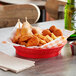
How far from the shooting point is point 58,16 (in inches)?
124

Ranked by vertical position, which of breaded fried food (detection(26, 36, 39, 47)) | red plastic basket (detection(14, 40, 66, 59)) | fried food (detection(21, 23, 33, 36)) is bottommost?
red plastic basket (detection(14, 40, 66, 59))

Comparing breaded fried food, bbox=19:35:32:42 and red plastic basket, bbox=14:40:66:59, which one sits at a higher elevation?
breaded fried food, bbox=19:35:32:42

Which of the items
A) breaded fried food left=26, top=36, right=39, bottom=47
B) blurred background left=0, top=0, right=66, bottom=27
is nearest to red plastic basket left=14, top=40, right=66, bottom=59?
breaded fried food left=26, top=36, right=39, bottom=47

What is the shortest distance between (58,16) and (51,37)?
2193 millimetres

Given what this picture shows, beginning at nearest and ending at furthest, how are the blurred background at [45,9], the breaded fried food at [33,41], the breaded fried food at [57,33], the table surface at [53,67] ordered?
the table surface at [53,67] < the breaded fried food at [33,41] < the breaded fried food at [57,33] < the blurred background at [45,9]

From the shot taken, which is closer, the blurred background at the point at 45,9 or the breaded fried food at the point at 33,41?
the breaded fried food at the point at 33,41

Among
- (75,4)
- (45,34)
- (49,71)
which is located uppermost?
(75,4)

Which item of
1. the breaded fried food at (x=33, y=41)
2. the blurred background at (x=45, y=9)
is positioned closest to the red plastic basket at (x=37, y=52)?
the breaded fried food at (x=33, y=41)

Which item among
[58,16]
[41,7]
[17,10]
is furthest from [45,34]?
[41,7]

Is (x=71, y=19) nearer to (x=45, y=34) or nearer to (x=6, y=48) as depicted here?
(x=45, y=34)

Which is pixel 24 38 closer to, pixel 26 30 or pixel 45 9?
A: pixel 26 30

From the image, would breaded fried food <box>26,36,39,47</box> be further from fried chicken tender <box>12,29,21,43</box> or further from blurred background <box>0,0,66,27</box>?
blurred background <box>0,0,66,27</box>

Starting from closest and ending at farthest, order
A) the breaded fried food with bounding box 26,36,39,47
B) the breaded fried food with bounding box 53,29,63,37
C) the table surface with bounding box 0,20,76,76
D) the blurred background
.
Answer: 1. the table surface with bounding box 0,20,76,76
2. the breaded fried food with bounding box 26,36,39,47
3. the breaded fried food with bounding box 53,29,63,37
4. the blurred background

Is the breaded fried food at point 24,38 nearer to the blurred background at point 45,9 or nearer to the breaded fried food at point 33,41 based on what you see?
the breaded fried food at point 33,41
